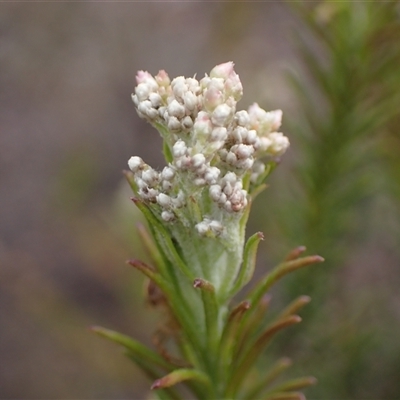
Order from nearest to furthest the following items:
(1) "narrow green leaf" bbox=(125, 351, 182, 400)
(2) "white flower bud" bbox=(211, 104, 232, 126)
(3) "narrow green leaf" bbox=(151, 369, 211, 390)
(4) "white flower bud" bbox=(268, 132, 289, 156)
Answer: (2) "white flower bud" bbox=(211, 104, 232, 126), (3) "narrow green leaf" bbox=(151, 369, 211, 390), (4) "white flower bud" bbox=(268, 132, 289, 156), (1) "narrow green leaf" bbox=(125, 351, 182, 400)

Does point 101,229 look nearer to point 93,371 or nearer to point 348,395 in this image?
point 93,371

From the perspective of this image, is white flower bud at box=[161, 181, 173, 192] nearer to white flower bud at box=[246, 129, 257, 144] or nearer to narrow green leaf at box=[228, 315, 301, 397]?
white flower bud at box=[246, 129, 257, 144]

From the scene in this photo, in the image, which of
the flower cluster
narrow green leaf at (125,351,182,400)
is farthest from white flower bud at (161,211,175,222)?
narrow green leaf at (125,351,182,400)

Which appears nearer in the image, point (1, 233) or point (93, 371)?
point (93, 371)

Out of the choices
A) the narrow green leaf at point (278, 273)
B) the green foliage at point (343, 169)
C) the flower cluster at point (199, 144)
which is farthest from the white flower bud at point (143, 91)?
the green foliage at point (343, 169)

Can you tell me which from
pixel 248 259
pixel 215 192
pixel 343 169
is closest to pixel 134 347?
pixel 248 259

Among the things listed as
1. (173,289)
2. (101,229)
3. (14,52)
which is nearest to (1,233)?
(101,229)
